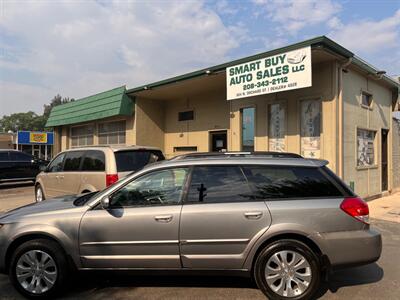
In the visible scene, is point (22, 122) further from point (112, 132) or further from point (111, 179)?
point (111, 179)

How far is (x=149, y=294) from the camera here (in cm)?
439

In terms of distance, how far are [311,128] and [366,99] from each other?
2.99m

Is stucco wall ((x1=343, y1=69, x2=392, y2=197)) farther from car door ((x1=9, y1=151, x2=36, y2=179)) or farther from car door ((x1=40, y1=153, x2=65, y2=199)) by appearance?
car door ((x1=9, y1=151, x2=36, y2=179))

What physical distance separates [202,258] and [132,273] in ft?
2.85

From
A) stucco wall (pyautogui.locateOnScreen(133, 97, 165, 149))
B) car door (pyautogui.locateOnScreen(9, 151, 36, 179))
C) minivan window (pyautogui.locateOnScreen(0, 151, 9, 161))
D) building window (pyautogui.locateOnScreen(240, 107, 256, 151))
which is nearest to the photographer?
building window (pyautogui.locateOnScreen(240, 107, 256, 151))

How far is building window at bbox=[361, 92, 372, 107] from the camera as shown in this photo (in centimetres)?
1150

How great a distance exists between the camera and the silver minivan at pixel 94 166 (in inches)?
298

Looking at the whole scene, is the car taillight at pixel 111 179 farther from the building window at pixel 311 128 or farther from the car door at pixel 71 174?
the building window at pixel 311 128

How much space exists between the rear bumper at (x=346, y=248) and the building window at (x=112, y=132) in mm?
14087

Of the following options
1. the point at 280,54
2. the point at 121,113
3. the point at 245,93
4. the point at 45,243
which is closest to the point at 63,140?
the point at 121,113

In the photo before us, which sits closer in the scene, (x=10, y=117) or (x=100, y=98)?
(x=100, y=98)

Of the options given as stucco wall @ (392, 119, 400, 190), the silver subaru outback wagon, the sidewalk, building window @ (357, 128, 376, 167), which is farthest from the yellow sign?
the silver subaru outback wagon

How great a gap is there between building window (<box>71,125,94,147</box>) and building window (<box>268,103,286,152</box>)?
455 inches

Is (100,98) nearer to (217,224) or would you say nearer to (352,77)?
(352,77)
